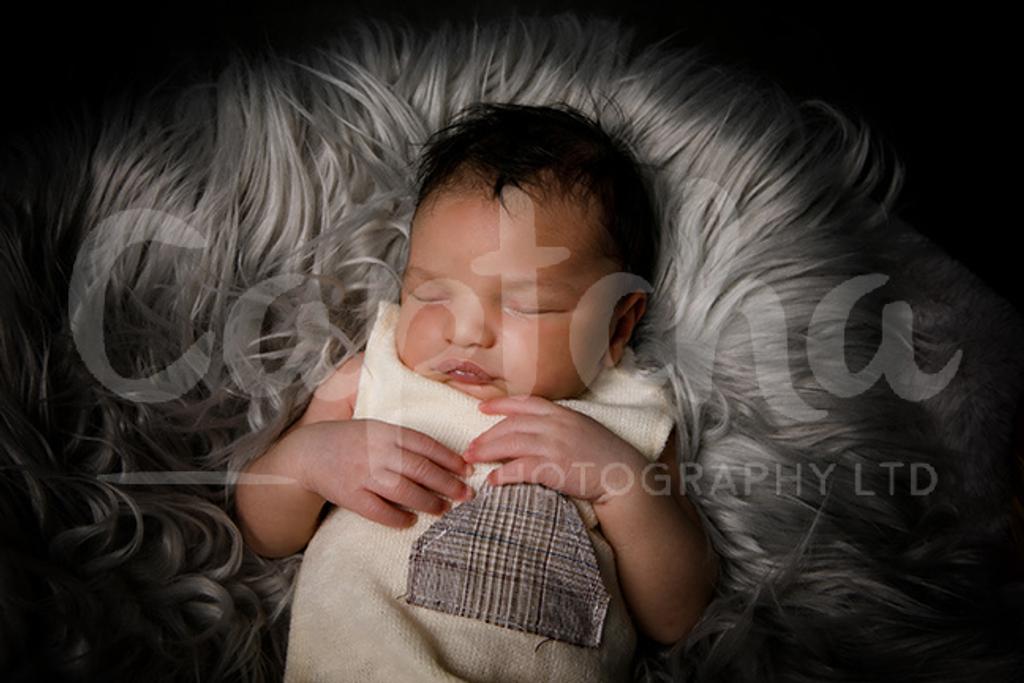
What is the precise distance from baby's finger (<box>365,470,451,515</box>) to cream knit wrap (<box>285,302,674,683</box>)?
21 millimetres

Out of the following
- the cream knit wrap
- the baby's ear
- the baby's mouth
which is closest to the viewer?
the cream knit wrap

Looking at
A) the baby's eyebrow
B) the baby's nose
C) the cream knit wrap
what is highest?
the baby's eyebrow

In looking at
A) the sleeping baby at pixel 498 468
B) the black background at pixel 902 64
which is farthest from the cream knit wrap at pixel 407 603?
the black background at pixel 902 64

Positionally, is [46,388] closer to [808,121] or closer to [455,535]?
[455,535]

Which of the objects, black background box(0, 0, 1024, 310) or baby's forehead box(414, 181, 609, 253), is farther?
black background box(0, 0, 1024, 310)

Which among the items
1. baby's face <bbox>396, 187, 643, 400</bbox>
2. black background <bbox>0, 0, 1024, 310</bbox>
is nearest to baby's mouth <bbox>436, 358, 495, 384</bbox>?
baby's face <bbox>396, 187, 643, 400</bbox>

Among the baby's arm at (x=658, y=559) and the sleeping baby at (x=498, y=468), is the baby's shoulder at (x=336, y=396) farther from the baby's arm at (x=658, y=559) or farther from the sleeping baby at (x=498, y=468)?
the baby's arm at (x=658, y=559)

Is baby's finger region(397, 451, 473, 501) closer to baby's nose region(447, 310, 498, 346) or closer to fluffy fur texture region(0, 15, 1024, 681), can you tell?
baby's nose region(447, 310, 498, 346)

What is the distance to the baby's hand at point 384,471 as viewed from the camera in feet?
3.24

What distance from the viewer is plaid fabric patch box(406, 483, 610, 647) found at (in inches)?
37.4

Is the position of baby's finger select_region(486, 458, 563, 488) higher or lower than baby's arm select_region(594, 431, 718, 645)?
higher

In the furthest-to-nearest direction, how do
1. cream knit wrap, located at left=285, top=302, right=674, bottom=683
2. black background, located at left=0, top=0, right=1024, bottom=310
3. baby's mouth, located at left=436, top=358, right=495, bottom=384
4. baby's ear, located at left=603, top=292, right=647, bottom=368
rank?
1. black background, located at left=0, top=0, right=1024, bottom=310
2. baby's ear, located at left=603, top=292, right=647, bottom=368
3. baby's mouth, located at left=436, top=358, right=495, bottom=384
4. cream knit wrap, located at left=285, top=302, right=674, bottom=683

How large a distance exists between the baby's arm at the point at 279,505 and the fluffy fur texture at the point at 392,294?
28mm

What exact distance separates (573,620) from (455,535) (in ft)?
0.48
